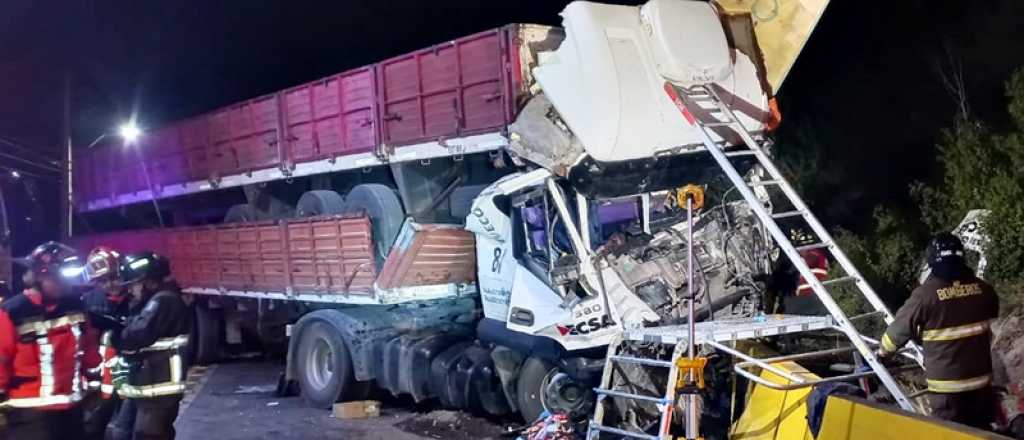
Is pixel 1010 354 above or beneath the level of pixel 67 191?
beneath

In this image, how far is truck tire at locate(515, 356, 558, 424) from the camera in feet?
23.5

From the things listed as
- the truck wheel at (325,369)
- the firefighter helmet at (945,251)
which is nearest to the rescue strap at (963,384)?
the firefighter helmet at (945,251)

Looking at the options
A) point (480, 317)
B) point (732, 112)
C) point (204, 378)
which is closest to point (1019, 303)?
point (732, 112)

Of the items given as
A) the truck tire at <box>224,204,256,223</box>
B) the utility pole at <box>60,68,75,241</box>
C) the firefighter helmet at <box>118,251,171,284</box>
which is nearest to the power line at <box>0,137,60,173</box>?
the utility pole at <box>60,68,75,241</box>

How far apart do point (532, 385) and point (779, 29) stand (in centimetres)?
366

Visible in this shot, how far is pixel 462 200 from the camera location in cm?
870

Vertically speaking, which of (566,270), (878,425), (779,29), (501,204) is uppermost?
(779,29)

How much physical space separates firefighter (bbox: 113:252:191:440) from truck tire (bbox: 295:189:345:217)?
4369 mm

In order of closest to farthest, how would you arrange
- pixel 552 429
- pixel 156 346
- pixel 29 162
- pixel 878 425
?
pixel 878 425, pixel 156 346, pixel 552 429, pixel 29 162

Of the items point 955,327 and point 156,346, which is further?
point 156,346

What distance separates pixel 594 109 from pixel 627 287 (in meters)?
1.33

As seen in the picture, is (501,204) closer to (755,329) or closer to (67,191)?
(755,329)

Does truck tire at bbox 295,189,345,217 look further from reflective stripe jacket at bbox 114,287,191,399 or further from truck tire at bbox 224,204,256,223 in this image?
reflective stripe jacket at bbox 114,287,191,399

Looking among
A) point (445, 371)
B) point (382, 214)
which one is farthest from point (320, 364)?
point (445, 371)
